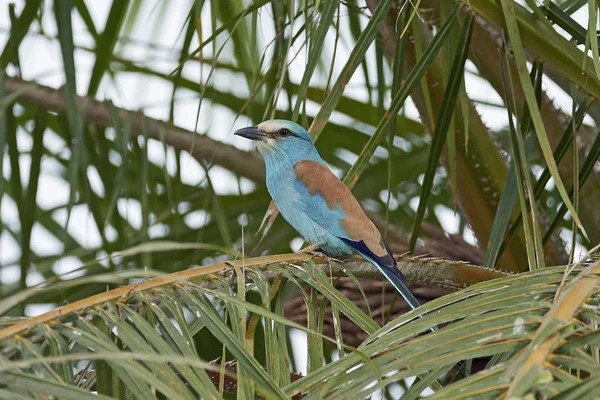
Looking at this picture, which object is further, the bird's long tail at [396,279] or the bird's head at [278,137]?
the bird's head at [278,137]

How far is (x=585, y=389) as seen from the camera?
1.03 meters

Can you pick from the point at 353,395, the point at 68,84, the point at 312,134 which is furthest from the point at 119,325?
the point at 68,84

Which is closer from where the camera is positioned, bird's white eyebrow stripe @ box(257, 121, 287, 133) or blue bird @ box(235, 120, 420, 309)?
blue bird @ box(235, 120, 420, 309)

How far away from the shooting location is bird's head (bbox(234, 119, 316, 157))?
314cm

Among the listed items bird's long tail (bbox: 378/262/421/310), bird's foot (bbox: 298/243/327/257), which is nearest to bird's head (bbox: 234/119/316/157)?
bird's foot (bbox: 298/243/327/257)

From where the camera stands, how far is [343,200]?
2.80 m

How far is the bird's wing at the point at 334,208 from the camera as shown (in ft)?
8.63

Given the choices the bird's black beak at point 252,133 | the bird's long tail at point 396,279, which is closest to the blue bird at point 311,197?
the bird's black beak at point 252,133

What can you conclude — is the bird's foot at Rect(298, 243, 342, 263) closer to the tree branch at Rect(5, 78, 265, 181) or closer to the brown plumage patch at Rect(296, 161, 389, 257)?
the brown plumage patch at Rect(296, 161, 389, 257)

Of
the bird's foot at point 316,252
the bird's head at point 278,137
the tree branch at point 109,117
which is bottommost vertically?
the bird's foot at point 316,252

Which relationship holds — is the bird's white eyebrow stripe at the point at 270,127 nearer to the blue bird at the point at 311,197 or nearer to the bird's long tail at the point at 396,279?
the blue bird at the point at 311,197

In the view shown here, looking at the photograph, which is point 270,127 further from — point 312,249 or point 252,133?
point 312,249

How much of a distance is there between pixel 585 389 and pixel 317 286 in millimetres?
790

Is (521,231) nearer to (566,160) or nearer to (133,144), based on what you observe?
(566,160)
